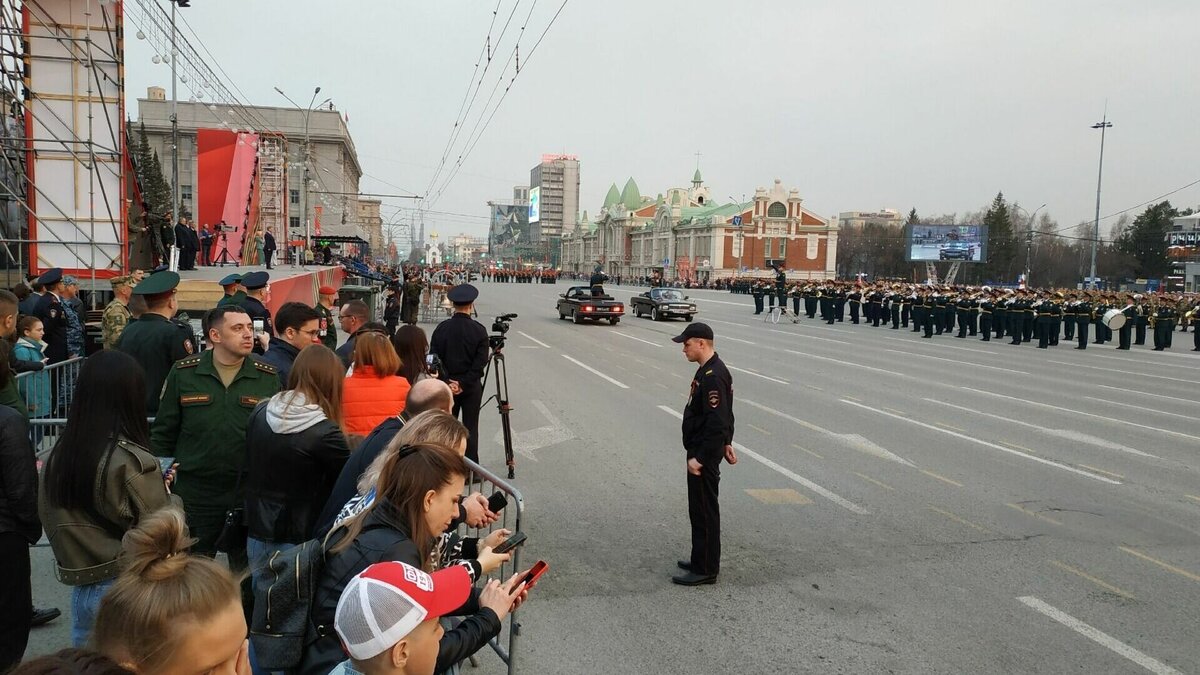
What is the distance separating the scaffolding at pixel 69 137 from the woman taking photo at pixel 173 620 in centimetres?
1523

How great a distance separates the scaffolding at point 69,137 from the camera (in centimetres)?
1479

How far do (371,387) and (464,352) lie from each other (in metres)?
3.25

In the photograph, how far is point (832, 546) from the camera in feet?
21.6

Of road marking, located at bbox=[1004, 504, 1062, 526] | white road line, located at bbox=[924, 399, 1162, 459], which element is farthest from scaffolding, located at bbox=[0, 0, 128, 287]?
white road line, located at bbox=[924, 399, 1162, 459]

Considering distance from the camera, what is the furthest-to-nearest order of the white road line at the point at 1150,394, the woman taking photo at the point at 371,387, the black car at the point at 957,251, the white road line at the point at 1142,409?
1. the black car at the point at 957,251
2. the white road line at the point at 1150,394
3. the white road line at the point at 1142,409
4. the woman taking photo at the point at 371,387

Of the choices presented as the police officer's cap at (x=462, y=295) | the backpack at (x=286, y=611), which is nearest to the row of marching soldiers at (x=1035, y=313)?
the police officer's cap at (x=462, y=295)

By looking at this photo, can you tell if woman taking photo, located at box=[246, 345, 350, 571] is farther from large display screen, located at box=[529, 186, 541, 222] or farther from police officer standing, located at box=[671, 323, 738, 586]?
large display screen, located at box=[529, 186, 541, 222]

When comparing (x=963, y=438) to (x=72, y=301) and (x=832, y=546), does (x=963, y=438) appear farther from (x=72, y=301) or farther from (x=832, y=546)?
(x=72, y=301)

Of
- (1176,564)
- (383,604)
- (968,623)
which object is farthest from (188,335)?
(1176,564)

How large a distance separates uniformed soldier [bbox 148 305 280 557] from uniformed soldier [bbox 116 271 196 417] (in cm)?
142

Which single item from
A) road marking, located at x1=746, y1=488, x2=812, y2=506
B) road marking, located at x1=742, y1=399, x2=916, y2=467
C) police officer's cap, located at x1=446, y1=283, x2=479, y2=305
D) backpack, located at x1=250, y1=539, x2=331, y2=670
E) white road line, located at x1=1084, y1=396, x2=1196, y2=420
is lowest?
road marking, located at x1=746, y1=488, x2=812, y2=506

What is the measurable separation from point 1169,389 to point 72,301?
20.0 meters

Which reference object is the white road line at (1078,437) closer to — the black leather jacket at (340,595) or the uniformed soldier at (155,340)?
the black leather jacket at (340,595)

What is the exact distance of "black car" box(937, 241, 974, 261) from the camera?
265 ft
